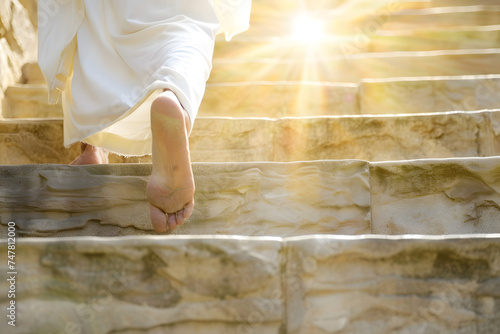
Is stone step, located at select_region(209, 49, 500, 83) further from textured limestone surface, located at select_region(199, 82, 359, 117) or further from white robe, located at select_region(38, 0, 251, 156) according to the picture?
white robe, located at select_region(38, 0, 251, 156)

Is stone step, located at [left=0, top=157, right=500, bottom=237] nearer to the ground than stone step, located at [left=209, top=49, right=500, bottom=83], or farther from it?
nearer to the ground

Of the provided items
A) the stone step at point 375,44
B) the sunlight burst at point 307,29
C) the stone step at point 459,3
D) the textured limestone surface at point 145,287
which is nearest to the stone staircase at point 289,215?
the textured limestone surface at point 145,287

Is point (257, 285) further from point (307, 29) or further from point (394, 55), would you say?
point (307, 29)

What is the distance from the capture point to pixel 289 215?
1420 mm

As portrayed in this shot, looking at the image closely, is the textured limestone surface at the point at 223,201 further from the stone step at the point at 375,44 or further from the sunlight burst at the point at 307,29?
the sunlight burst at the point at 307,29

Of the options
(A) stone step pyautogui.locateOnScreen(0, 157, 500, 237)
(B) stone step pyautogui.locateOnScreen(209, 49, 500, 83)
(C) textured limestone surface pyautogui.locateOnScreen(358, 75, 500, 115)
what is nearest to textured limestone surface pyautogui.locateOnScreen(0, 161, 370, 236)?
(A) stone step pyautogui.locateOnScreen(0, 157, 500, 237)

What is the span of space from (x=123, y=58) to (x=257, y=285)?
854mm

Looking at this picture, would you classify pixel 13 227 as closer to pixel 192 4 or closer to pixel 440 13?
pixel 192 4

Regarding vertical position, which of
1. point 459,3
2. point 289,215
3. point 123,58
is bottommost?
point 289,215

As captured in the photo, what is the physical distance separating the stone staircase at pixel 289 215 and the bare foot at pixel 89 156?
0.18m

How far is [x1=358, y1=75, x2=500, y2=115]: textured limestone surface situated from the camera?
89.4 inches

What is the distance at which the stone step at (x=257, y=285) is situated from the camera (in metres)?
0.87

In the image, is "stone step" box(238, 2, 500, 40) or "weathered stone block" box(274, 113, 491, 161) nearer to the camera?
"weathered stone block" box(274, 113, 491, 161)

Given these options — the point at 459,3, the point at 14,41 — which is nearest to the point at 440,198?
the point at 14,41
